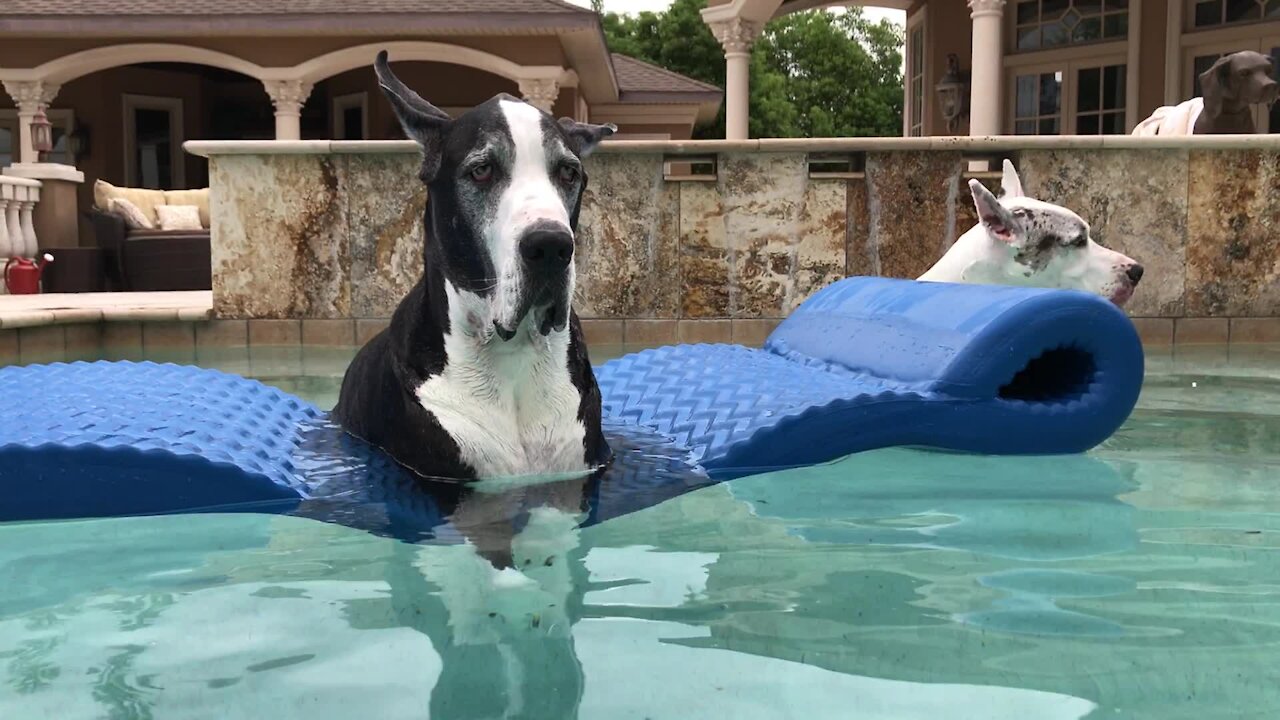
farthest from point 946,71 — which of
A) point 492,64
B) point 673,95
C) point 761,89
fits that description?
point 761,89

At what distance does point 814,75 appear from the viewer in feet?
213

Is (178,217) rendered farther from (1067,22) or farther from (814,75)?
(814,75)

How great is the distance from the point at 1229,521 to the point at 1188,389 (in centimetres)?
369

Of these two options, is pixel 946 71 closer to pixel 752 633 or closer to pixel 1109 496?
pixel 1109 496

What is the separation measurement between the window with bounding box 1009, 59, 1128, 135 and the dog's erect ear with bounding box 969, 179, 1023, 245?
15.0m

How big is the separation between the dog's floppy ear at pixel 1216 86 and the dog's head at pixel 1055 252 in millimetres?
5570

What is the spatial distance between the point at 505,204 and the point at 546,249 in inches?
8.6

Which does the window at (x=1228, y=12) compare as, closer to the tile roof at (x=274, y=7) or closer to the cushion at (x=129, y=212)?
the tile roof at (x=274, y=7)

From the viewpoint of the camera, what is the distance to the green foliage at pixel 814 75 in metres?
52.2

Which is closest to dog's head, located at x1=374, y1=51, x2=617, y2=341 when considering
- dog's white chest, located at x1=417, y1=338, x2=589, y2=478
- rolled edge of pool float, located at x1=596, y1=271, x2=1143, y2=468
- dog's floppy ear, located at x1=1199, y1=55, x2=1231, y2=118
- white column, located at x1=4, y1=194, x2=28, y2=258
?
dog's white chest, located at x1=417, y1=338, x2=589, y2=478

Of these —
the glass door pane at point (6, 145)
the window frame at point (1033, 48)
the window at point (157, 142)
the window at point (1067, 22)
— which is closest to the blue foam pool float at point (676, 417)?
the window frame at point (1033, 48)

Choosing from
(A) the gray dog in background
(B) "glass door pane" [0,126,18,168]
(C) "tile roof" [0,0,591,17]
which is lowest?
(A) the gray dog in background

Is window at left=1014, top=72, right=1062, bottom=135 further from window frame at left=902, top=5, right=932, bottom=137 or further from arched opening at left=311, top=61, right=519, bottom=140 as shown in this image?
arched opening at left=311, top=61, right=519, bottom=140

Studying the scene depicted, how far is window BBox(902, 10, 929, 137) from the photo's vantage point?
923 inches
